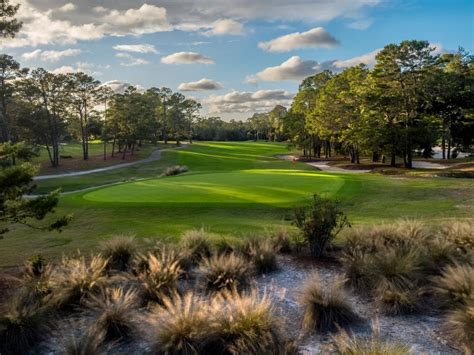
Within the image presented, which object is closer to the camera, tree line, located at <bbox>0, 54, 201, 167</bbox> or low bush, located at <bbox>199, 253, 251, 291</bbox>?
low bush, located at <bbox>199, 253, 251, 291</bbox>

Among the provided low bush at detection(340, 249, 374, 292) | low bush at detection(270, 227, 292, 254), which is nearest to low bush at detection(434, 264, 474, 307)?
low bush at detection(340, 249, 374, 292)

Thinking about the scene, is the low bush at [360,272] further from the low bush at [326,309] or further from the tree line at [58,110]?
the tree line at [58,110]

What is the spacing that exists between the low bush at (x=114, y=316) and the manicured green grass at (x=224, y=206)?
4.33 metres

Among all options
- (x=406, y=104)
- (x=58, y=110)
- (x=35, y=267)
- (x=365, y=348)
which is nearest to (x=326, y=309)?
(x=365, y=348)

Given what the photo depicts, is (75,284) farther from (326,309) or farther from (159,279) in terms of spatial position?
(326,309)

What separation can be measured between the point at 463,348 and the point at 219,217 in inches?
371

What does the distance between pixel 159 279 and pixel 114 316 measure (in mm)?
1264

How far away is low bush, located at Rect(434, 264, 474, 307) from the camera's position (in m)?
5.66

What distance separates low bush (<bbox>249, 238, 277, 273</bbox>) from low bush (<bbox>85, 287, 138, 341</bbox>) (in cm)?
265

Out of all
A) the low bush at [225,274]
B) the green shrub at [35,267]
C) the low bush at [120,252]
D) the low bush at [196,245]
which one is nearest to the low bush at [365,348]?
the low bush at [225,274]

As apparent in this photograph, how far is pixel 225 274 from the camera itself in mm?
7098

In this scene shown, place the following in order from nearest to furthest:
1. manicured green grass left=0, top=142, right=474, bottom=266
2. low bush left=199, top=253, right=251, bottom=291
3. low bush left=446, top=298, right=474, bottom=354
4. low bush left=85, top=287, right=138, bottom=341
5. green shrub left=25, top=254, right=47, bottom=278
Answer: low bush left=446, top=298, right=474, bottom=354 < low bush left=85, top=287, right=138, bottom=341 < low bush left=199, top=253, right=251, bottom=291 < green shrub left=25, top=254, right=47, bottom=278 < manicured green grass left=0, top=142, right=474, bottom=266

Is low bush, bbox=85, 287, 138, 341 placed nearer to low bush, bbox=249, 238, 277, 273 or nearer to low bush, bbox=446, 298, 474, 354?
low bush, bbox=249, 238, 277, 273

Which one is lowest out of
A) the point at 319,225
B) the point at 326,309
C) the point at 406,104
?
the point at 326,309
